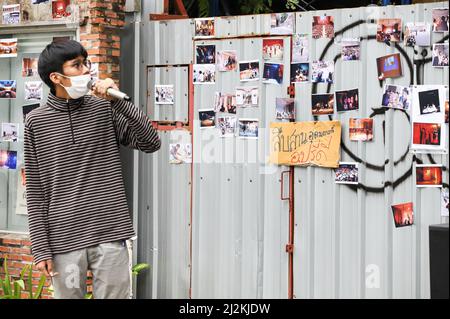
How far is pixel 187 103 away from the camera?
26.9 feet

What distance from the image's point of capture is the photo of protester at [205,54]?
804 cm

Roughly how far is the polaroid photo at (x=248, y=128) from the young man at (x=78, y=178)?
6.09ft

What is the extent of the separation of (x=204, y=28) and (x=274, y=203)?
1.70 meters

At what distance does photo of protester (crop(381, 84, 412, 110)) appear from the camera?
704 centimetres

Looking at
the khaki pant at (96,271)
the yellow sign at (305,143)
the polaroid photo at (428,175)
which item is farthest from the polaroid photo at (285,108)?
the khaki pant at (96,271)

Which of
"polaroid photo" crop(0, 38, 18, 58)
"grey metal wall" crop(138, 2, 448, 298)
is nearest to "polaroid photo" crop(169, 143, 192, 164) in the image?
"grey metal wall" crop(138, 2, 448, 298)

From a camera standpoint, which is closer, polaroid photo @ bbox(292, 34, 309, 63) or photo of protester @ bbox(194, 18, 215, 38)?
polaroid photo @ bbox(292, 34, 309, 63)

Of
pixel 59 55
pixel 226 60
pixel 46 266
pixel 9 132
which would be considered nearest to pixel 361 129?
pixel 226 60

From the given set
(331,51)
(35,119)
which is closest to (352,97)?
(331,51)

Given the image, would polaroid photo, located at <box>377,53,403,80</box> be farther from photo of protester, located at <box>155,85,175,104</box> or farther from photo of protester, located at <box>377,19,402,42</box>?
photo of protester, located at <box>155,85,175,104</box>

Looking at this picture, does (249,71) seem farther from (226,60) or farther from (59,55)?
(59,55)

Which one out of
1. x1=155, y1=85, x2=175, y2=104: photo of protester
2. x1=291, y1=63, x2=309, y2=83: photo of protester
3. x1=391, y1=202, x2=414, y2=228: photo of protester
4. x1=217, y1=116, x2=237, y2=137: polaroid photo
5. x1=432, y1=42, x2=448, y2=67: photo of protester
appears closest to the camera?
x1=432, y1=42, x2=448, y2=67: photo of protester

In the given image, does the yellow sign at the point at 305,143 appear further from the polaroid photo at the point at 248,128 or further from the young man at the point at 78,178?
the young man at the point at 78,178

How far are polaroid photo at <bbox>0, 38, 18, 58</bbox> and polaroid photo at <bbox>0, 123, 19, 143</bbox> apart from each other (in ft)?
2.24
